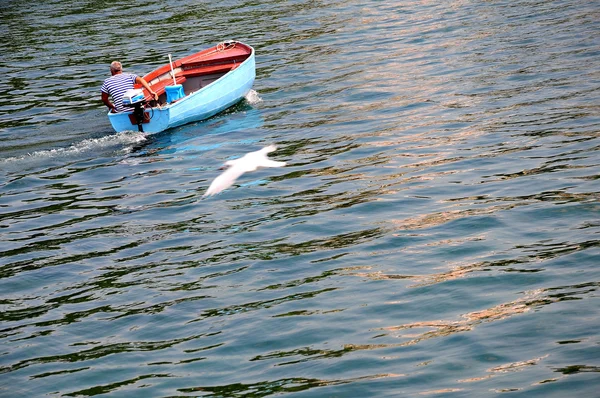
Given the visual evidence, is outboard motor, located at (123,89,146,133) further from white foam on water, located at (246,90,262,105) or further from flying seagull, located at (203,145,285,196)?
white foam on water, located at (246,90,262,105)

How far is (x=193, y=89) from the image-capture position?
21.4 metres

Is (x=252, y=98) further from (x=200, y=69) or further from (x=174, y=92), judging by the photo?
(x=174, y=92)

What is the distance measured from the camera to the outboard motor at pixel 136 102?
17.4 metres

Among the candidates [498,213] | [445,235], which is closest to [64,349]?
[445,235]

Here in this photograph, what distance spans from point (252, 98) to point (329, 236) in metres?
9.84

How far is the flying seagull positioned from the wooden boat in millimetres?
3054

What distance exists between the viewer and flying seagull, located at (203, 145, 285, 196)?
559 inches

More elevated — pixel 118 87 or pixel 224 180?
pixel 118 87

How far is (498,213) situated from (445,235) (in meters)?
0.97

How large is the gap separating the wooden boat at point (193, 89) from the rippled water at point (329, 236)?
364mm

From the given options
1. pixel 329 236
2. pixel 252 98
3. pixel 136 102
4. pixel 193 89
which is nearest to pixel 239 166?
pixel 136 102

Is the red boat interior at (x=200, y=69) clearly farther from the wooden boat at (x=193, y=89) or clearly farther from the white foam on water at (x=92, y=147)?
the white foam on water at (x=92, y=147)

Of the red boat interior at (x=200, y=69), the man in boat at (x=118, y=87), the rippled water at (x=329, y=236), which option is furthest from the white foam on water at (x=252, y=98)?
the man in boat at (x=118, y=87)

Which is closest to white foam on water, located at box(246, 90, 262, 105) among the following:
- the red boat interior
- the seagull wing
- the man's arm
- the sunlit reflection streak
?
the red boat interior
